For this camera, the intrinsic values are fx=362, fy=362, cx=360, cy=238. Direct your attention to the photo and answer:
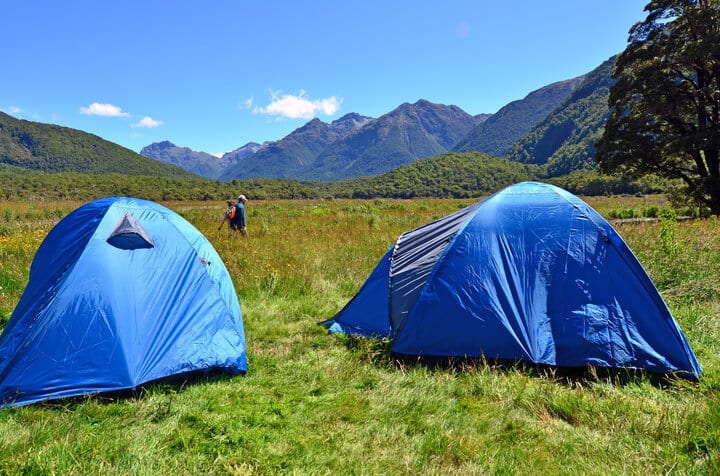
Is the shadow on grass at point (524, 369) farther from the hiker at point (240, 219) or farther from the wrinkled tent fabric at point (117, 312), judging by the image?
the hiker at point (240, 219)

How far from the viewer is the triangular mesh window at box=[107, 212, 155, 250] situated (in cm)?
363

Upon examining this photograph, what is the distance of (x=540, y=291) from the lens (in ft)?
12.4

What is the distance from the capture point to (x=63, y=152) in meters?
145

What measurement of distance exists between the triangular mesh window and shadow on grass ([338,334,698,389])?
2.56m

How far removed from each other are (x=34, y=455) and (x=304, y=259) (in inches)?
221

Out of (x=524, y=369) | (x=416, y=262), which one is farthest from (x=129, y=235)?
(x=524, y=369)

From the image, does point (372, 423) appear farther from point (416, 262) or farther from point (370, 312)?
point (416, 262)

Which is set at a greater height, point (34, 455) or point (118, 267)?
point (118, 267)

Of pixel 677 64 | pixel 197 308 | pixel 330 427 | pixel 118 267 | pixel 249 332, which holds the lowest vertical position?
pixel 330 427

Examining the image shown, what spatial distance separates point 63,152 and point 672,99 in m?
187

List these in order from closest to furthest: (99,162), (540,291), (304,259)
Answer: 1. (540,291)
2. (304,259)
3. (99,162)

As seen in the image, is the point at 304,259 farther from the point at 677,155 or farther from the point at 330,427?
the point at 677,155

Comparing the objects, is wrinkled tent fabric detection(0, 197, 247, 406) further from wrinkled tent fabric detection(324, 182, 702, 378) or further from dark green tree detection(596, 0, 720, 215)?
dark green tree detection(596, 0, 720, 215)

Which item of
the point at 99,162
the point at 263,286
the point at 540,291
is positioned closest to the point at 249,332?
the point at 263,286
